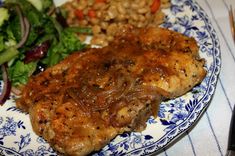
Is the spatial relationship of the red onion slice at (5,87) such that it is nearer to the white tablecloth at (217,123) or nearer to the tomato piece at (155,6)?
the white tablecloth at (217,123)

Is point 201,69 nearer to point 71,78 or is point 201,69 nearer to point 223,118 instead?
point 223,118

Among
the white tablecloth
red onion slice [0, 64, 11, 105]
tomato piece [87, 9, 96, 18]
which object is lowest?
the white tablecloth

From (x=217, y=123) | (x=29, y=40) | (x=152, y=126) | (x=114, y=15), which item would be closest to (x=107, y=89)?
(x=152, y=126)

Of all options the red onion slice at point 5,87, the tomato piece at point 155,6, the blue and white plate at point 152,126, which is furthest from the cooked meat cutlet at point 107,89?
the tomato piece at point 155,6

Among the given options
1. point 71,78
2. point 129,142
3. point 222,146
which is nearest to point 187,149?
point 222,146

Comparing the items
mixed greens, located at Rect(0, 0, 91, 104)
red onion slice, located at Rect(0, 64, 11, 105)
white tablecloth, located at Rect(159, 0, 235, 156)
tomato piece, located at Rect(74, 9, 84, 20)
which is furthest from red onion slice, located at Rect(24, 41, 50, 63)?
white tablecloth, located at Rect(159, 0, 235, 156)

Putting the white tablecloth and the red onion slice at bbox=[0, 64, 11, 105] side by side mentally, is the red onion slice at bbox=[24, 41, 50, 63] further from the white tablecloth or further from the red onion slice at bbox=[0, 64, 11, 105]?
the white tablecloth
